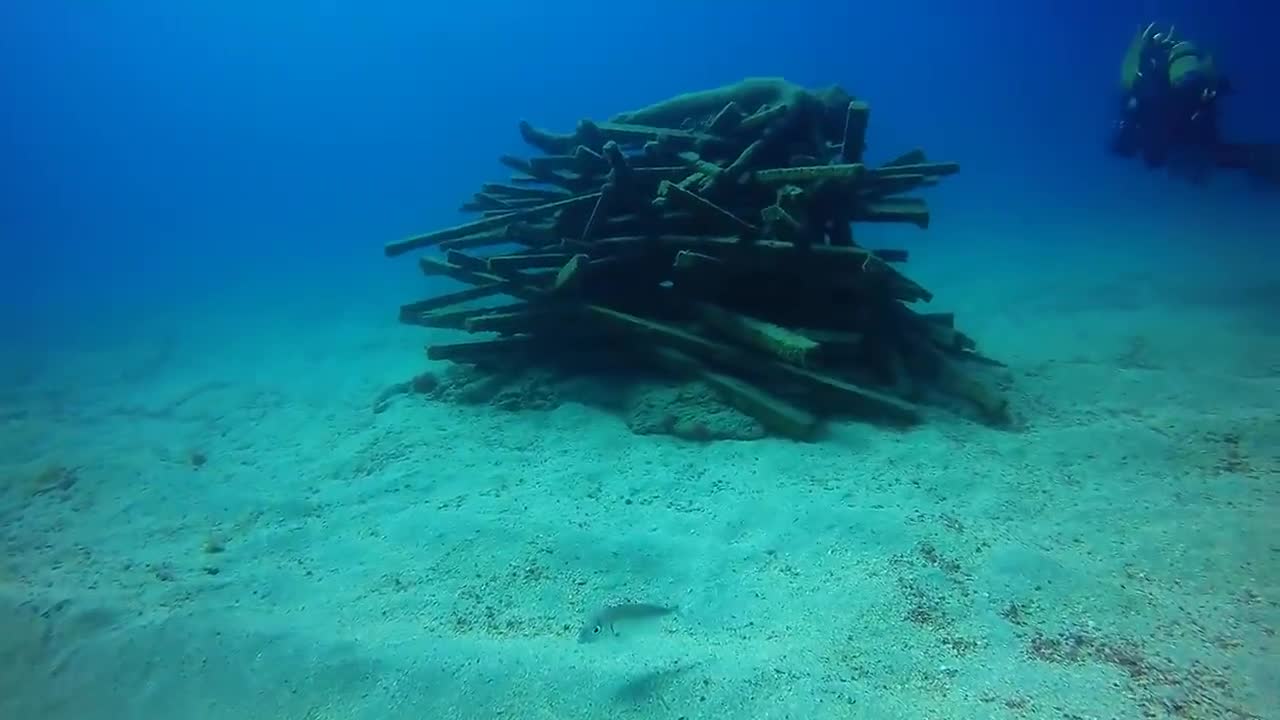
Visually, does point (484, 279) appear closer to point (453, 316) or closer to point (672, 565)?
point (453, 316)

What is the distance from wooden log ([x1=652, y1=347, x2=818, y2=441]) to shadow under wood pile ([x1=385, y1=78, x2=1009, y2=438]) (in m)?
0.02

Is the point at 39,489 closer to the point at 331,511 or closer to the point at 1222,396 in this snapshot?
the point at 331,511

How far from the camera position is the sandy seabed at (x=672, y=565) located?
2.98 m

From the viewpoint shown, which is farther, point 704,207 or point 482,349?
point 482,349

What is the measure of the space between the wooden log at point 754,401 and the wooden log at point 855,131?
221 centimetres

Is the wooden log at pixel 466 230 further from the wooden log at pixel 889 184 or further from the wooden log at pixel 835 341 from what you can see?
the wooden log at pixel 889 184

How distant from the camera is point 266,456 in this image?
613 cm

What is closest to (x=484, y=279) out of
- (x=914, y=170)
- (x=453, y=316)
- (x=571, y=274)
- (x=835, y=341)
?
(x=453, y=316)

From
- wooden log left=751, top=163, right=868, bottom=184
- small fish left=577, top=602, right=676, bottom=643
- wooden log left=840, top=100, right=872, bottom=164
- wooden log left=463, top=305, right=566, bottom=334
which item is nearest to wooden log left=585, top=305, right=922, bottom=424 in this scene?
wooden log left=463, top=305, right=566, bottom=334

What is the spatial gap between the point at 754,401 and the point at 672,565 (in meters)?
1.88

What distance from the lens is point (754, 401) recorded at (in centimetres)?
543

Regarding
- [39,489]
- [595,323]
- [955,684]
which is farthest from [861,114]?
[39,489]

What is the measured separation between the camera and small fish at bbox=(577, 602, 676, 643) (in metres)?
3.46

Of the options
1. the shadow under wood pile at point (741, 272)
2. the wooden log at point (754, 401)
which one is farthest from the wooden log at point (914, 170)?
the wooden log at point (754, 401)
